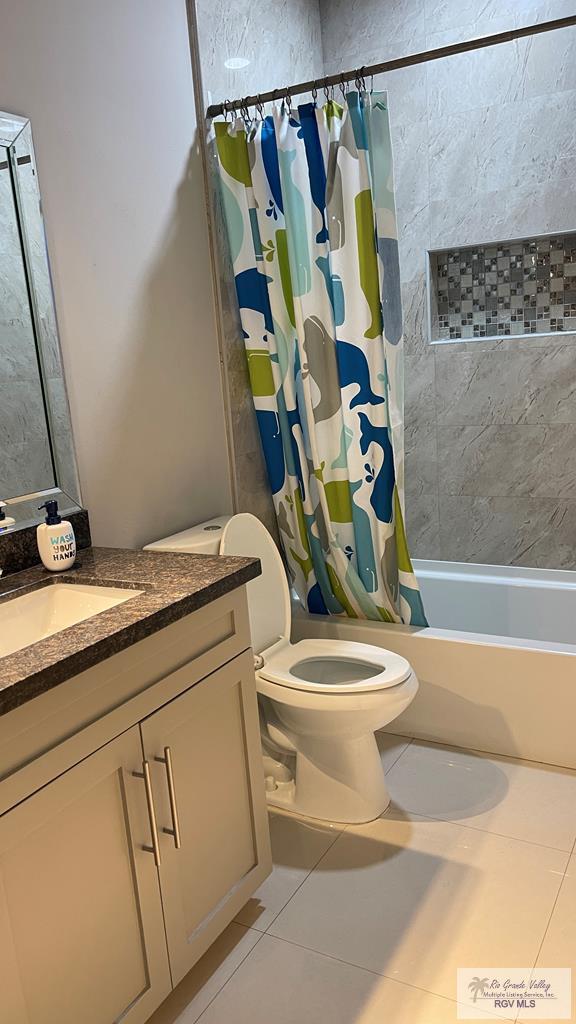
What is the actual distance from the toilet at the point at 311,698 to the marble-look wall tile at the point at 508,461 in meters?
1.26

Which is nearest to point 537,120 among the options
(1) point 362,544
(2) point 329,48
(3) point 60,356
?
(2) point 329,48

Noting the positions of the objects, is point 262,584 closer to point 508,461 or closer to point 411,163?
point 508,461

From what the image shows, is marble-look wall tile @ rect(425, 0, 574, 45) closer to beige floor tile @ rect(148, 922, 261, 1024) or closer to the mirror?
the mirror

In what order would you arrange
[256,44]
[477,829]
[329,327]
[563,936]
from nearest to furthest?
[563,936], [477,829], [329,327], [256,44]

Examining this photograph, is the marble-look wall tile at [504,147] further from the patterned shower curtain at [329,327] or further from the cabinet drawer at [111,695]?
the cabinet drawer at [111,695]

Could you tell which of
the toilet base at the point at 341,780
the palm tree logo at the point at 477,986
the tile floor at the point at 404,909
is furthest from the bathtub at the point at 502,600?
the palm tree logo at the point at 477,986

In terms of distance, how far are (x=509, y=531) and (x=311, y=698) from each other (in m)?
1.58

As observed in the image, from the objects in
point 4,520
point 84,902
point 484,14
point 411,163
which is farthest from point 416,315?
point 84,902

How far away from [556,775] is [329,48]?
296cm

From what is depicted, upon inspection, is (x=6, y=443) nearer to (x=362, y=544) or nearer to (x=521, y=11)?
(x=362, y=544)

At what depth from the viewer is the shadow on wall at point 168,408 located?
2.27 meters

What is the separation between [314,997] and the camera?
1.71m

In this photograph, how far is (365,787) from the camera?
Answer: 2.29m

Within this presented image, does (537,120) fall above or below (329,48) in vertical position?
below
